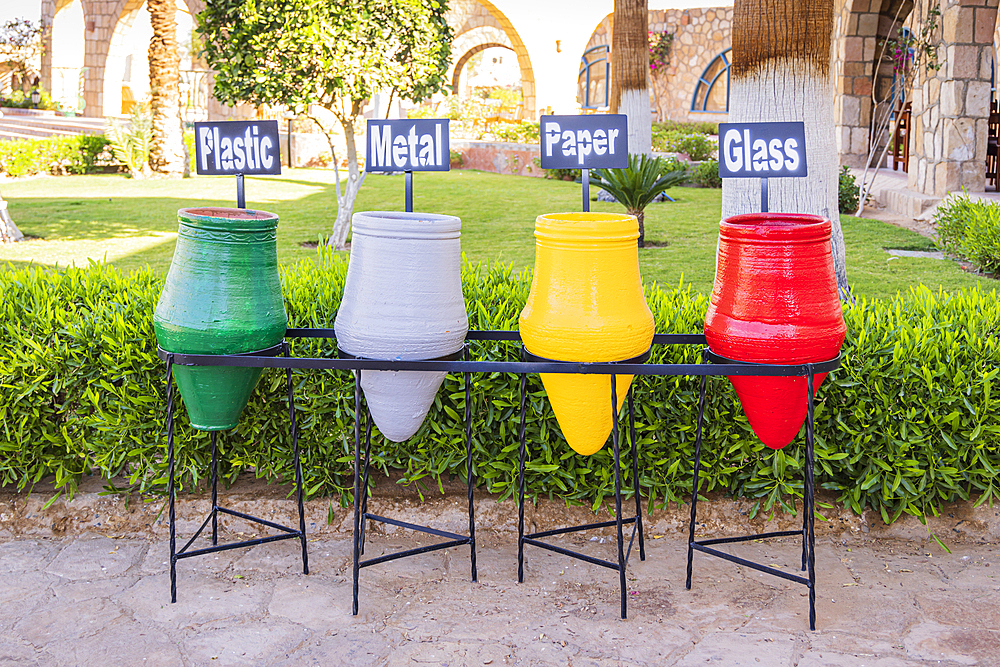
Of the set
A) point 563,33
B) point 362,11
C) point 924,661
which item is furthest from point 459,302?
point 563,33

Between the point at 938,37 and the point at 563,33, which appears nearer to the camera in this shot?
the point at 938,37

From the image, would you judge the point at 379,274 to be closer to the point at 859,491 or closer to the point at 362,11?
the point at 859,491

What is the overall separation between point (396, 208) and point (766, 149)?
8350 mm

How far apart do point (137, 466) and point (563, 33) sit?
2436cm

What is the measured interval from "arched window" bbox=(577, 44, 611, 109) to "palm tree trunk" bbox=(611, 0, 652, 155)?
17.4 m

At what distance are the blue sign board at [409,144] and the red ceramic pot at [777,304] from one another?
0.85m

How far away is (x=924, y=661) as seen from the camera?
2.02 metres

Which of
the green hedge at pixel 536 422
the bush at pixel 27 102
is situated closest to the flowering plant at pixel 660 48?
the bush at pixel 27 102

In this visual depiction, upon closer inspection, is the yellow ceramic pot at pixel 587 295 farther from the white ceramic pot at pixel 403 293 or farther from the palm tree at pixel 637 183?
the palm tree at pixel 637 183

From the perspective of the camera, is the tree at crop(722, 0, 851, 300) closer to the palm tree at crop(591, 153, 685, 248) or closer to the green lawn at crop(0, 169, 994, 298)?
the green lawn at crop(0, 169, 994, 298)

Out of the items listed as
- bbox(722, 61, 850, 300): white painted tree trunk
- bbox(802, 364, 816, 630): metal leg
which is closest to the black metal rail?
bbox(802, 364, 816, 630): metal leg

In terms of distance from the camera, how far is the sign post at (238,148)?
2502 millimetres

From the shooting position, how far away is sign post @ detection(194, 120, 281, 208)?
2502mm

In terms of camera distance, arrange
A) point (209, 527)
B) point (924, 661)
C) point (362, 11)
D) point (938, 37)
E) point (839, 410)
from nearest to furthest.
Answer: point (924, 661)
point (839, 410)
point (209, 527)
point (362, 11)
point (938, 37)
